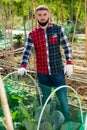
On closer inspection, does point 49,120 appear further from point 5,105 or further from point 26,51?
point 5,105

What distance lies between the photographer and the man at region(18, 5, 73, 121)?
105 inches

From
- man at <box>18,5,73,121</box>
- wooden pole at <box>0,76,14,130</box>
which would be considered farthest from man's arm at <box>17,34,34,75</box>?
wooden pole at <box>0,76,14,130</box>

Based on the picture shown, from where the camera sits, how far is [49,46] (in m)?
2.71

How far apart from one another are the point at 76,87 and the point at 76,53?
2.24 m

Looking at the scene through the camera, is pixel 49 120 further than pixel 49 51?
No

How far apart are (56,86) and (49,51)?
32 centimetres

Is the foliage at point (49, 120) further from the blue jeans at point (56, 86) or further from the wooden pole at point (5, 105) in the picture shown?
the wooden pole at point (5, 105)

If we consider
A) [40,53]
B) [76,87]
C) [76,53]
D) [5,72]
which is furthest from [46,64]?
[76,53]

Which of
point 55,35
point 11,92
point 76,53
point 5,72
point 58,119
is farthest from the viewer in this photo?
point 76,53

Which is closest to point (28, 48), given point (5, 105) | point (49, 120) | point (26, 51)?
point (26, 51)

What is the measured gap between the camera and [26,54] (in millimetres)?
2795

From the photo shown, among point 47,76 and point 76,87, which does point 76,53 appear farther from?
point 47,76

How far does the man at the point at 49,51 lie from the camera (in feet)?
8.76

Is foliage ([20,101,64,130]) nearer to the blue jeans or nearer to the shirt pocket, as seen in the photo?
the blue jeans
